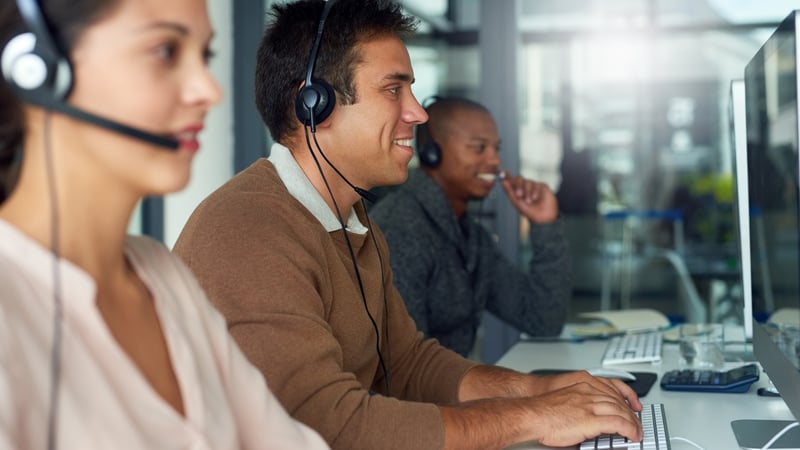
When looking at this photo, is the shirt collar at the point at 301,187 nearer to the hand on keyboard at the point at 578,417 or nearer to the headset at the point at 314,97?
the headset at the point at 314,97

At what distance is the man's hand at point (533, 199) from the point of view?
268 cm

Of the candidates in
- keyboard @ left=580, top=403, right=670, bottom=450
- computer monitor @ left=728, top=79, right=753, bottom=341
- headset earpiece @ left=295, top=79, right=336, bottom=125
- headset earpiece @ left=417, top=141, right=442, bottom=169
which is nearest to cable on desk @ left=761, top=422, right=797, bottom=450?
keyboard @ left=580, top=403, right=670, bottom=450

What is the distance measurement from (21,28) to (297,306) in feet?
1.90

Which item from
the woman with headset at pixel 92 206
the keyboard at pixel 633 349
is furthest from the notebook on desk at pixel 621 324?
the woman with headset at pixel 92 206

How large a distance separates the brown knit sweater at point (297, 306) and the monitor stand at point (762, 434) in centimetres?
45

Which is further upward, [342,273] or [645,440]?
[342,273]

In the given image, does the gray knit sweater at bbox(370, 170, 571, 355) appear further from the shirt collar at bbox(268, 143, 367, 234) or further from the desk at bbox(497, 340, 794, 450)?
the shirt collar at bbox(268, 143, 367, 234)

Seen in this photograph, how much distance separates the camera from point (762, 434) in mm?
1380

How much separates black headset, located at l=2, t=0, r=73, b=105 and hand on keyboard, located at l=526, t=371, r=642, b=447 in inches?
31.6

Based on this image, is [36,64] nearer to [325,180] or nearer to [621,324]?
[325,180]

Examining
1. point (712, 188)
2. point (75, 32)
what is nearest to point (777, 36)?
point (75, 32)

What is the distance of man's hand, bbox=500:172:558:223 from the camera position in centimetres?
268

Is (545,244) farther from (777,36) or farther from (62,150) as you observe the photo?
(62,150)

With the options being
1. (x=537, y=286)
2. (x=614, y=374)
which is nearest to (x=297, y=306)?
(x=614, y=374)
